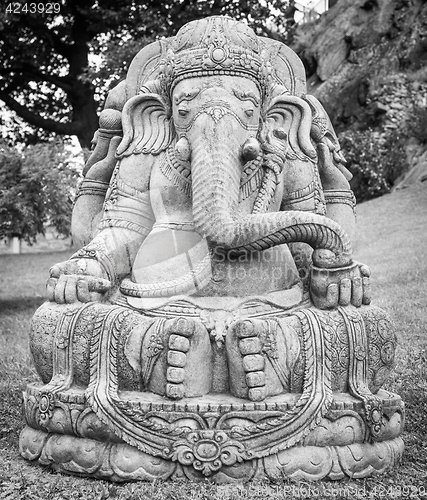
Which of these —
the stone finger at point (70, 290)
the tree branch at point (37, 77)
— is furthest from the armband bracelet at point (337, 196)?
the tree branch at point (37, 77)

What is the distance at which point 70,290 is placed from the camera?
127 inches

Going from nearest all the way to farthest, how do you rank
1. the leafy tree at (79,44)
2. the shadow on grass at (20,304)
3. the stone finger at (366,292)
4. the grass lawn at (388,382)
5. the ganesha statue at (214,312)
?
1. the grass lawn at (388,382)
2. the ganesha statue at (214,312)
3. the stone finger at (366,292)
4. the shadow on grass at (20,304)
5. the leafy tree at (79,44)

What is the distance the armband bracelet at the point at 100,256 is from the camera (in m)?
3.44

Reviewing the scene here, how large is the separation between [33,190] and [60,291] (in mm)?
6418

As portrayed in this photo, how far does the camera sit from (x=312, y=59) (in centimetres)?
1933

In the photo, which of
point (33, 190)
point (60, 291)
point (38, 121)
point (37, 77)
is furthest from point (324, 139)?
point (37, 77)

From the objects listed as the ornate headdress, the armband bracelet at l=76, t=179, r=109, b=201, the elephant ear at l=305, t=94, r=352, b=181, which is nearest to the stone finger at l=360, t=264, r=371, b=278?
the elephant ear at l=305, t=94, r=352, b=181

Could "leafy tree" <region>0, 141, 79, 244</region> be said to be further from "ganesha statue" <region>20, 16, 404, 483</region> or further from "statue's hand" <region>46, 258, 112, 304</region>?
"statue's hand" <region>46, 258, 112, 304</region>

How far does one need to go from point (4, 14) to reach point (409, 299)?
8450mm

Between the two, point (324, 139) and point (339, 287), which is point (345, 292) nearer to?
point (339, 287)

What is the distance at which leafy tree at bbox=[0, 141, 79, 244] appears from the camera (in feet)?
30.1

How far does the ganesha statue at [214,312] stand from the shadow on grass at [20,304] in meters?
6.50

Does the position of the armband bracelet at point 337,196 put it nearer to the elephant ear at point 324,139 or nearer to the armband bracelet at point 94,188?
the elephant ear at point 324,139

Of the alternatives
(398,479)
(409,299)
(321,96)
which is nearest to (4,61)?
(321,96)
